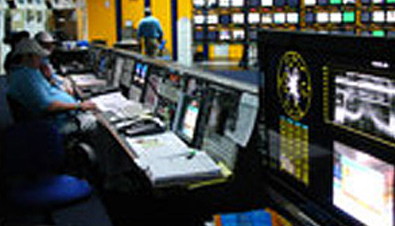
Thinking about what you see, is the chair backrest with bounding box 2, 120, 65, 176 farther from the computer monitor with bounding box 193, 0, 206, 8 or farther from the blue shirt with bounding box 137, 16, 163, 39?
the computer monitor with bounding box 193, 0, 206, 8

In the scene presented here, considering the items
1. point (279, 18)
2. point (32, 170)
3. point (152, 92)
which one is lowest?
point (32, 170)

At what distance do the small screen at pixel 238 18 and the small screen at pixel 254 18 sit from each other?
207 millimetres

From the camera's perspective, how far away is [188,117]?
370 cm

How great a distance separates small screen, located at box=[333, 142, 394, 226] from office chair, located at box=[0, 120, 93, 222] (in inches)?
101

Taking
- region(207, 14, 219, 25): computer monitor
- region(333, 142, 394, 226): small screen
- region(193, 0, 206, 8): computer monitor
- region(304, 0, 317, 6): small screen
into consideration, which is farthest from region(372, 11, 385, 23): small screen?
region(333, 142, 394, 226): small screen

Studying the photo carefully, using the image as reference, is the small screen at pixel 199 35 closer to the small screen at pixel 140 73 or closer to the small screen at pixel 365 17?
the small screen at pixel 365 17

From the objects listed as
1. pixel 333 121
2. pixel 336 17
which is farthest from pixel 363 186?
pixel 336 17

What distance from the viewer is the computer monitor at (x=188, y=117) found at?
352cm

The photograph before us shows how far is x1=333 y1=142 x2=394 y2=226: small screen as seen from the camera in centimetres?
151

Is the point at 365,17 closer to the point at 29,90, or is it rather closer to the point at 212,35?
the point at 212,35

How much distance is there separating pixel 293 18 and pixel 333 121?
12.9 meters

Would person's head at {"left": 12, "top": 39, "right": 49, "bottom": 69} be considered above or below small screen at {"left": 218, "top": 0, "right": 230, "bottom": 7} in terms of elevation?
below

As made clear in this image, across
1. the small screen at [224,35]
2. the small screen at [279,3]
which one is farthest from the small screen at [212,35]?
the small screen at [279,3]

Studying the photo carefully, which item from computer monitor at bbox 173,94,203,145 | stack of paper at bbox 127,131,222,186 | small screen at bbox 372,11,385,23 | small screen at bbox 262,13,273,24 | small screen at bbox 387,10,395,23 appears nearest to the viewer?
stack of paper at bbox 127,131,222,186
